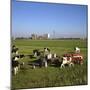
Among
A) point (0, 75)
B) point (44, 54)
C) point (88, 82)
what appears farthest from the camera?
point (88, 82)

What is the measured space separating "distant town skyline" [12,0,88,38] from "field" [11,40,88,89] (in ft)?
0.30

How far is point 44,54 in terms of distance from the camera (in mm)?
2559

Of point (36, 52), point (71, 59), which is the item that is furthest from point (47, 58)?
point (71, 59)

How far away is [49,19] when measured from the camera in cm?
258

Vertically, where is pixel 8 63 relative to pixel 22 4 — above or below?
below

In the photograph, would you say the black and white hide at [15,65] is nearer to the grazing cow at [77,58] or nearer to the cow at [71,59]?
the cow at [71,59]

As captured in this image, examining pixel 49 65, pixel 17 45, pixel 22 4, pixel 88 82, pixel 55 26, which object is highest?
pixel 22 4

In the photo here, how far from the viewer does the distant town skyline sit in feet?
8.11

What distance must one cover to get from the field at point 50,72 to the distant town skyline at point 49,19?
0.09 meters

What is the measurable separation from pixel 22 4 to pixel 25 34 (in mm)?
316

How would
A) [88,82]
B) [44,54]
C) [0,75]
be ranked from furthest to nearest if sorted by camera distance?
[88,82] → [44,54] → [0,75]

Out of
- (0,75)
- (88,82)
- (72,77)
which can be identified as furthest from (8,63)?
(88,82)

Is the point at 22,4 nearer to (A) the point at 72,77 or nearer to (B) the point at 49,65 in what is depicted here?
(B) the point at 49,65

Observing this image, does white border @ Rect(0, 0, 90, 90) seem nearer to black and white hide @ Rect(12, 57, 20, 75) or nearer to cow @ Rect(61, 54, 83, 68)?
black and white hide @ Rect(12, 57, 20, 75)
